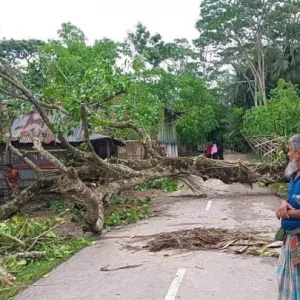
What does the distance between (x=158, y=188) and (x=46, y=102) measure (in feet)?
33.0

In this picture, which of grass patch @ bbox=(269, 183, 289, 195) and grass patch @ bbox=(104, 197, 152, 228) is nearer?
grass patch @ bbox=(104, 197, 152, 228)

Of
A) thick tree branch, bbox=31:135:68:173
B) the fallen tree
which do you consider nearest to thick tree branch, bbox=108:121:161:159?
the fallen tree

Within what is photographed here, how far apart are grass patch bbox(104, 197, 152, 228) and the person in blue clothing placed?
307 inches

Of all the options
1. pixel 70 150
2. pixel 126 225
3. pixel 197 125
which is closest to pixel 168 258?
pixel 126 225

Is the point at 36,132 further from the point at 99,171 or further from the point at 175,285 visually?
the point at 175,285

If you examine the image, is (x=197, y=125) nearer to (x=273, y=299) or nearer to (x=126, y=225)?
(x=126, y=225)

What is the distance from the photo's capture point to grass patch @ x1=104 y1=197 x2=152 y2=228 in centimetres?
1253

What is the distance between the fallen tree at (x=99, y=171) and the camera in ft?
34.4

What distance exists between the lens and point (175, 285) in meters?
6.42

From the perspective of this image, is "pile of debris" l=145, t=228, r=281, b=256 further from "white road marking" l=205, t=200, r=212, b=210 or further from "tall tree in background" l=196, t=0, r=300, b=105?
"tall tree in background" l=196, t=0, r=300, b=105

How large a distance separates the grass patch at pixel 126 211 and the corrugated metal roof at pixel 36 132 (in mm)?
3397

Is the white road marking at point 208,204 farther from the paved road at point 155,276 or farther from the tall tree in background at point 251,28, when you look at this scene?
the tall tree in background at point 251,28

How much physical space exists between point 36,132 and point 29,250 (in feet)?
34.0

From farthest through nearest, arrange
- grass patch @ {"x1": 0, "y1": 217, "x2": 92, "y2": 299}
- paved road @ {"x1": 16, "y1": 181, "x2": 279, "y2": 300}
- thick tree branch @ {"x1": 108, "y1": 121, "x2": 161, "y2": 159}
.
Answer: thick tree branch @ {"x1": 108, "y1": 121, "x2": 161, "y2": 159} → grass patch @ {"x1": 0, "y1": 217, "x2": 92, "y2": 299} → paved road @ {"x1": 16, "y1": 181, "x2": 279, "y2": 300}
